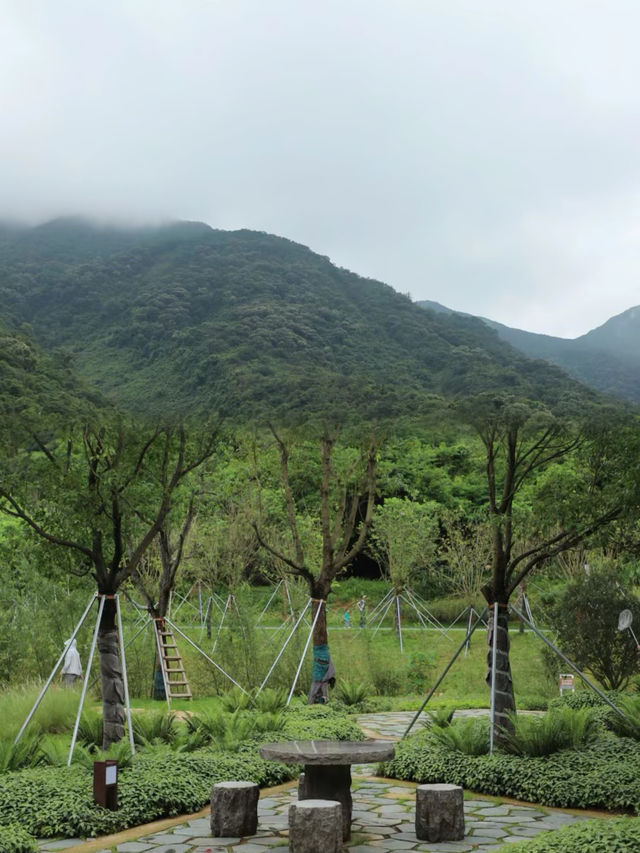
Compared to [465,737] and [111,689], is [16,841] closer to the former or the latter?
[111,689]

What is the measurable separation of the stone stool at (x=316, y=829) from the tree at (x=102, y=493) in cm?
427

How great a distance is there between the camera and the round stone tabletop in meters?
6.45

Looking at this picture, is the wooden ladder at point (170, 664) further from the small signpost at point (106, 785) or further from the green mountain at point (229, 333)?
the small signpost at point (106, 785)

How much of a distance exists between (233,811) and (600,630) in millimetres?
10512

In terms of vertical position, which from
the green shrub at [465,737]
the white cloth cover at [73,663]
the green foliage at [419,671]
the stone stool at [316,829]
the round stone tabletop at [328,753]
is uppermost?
the round stone tabletop at [328,753]

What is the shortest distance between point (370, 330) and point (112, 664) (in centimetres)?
1116

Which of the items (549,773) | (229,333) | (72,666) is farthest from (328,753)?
(72,666)

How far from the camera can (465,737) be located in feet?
30.1

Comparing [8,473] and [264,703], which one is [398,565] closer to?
[264,703]

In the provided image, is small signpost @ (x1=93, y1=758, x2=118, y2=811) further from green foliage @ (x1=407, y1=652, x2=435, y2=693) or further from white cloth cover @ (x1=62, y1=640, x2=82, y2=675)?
green foliage @ (x1=407, y1=652, x2=435, y2=693)

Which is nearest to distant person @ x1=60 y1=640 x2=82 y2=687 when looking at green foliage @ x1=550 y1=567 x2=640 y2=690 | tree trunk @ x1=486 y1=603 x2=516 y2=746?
tree trunk @ x1=486 y1=603 x2=516 y2=746

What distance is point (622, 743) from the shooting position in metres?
9.02

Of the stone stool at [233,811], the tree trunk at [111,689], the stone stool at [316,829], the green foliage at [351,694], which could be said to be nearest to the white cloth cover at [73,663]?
the green foliage at [351,694]

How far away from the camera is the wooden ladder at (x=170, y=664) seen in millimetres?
15182
